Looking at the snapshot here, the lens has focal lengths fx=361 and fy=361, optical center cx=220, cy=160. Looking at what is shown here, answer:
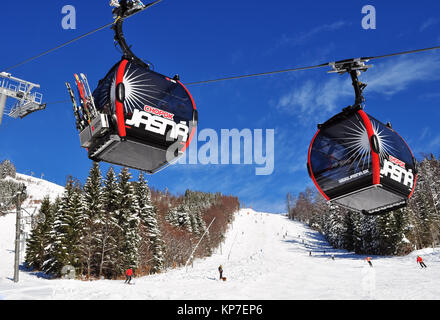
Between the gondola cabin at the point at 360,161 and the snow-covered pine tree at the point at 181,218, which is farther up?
the snow-covered pine tree at the point at 181,218

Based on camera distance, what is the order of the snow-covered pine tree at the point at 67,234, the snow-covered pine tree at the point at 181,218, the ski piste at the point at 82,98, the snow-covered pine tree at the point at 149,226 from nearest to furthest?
the ski piste at the point at 82,98 < the snow-covered pine tree at the point at 67,234 < the snow-covered pine tree at the point at 149,226 < the snow-covered pine tree at the point at 181,218

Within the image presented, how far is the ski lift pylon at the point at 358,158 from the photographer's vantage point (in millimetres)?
6258

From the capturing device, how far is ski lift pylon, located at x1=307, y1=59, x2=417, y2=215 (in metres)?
6.26

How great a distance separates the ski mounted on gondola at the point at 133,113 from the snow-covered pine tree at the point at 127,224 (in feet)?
120

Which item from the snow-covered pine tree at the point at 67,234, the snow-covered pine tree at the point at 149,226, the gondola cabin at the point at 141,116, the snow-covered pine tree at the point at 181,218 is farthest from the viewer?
the snow-covered pine tree at the point at 181,218

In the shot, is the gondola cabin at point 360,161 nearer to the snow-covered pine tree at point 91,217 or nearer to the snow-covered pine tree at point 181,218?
the snow-covered pine tree at point 91,217

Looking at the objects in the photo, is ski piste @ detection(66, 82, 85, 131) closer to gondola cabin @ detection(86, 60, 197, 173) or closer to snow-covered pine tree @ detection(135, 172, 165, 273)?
gondola cabin @ detection(86, 60, 197, 173)

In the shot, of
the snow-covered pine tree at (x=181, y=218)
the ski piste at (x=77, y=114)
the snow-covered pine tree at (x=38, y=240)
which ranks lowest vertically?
the snow-covered pine tree at (x=38, y=240)

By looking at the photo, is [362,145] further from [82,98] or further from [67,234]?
[67,234]

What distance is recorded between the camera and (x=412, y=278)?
27.6 metres

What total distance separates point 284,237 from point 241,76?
102 meters

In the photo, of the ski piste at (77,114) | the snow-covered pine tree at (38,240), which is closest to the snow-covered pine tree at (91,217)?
the snow-covered pine tree at (38,240)
